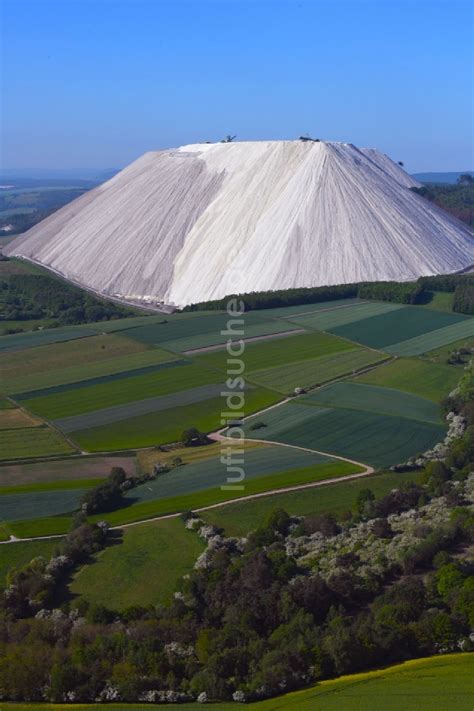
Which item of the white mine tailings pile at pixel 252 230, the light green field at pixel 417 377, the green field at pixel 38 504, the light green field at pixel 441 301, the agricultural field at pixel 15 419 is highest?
the white mine tailings pile at pixel 252 230

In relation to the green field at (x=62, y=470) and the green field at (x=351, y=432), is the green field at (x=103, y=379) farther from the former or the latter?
the green field at (x=351, y=432)

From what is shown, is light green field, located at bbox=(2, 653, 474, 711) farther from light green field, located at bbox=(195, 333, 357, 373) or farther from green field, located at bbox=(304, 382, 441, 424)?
light green field, located at bbox=(195, 333, 357, 373)

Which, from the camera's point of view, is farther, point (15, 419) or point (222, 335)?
point (222, 335)

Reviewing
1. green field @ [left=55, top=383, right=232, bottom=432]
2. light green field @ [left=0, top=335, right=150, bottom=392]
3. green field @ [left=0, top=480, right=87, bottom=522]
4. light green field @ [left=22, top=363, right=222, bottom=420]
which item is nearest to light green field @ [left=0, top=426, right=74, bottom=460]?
green field @ [left=55, top=383, right=232, bottom=432]

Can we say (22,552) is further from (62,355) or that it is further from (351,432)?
(62,355)

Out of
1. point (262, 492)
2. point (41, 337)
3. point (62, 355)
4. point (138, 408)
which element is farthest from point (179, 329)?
point (262, 492)

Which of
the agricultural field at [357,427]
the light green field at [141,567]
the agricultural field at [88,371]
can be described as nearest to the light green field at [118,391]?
the agricultural field at [88,371]

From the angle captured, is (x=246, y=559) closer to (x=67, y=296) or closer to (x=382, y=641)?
(x=382, y=641)
